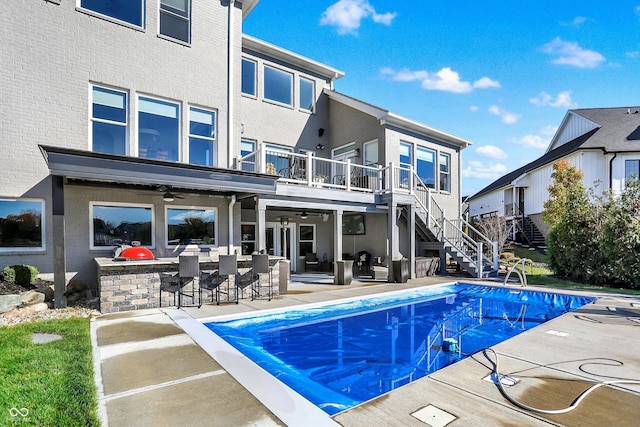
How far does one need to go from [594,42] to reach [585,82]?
5429 mm

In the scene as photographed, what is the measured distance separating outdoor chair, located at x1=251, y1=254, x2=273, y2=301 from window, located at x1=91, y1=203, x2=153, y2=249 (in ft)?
10.3

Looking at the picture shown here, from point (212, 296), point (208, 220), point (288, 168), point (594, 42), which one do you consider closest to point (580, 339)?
point (212, 296)

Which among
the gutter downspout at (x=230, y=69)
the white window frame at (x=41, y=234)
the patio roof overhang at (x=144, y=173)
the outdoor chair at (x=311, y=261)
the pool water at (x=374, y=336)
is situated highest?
the gutter downspout at (x=230, y=69)

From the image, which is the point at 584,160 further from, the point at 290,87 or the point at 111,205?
the point at 111,205

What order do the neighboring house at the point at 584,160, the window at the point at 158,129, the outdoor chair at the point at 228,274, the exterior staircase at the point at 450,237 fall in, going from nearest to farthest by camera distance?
the outdoor chair at the point at 228,274
the window at the point at 158,129
the exterior staircase at the point at 450,237
the neighboring house at the point at 584,160

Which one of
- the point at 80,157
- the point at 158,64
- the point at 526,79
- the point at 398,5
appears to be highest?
the point at 398,5

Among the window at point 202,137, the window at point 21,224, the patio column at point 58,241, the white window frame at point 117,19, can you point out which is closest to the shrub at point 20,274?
the window at point 21,224

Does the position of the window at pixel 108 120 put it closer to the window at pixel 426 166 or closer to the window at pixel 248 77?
the window at pixel 248 77

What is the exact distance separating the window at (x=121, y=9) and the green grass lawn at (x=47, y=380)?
26.7 ft

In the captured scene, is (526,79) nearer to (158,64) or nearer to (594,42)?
(594,42)

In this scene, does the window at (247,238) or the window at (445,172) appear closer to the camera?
the window at (247,238)

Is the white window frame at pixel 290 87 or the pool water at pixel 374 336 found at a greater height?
the white window frame at pixel 290 87

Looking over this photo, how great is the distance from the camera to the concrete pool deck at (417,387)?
3354mm

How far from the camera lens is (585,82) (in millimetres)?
20375
